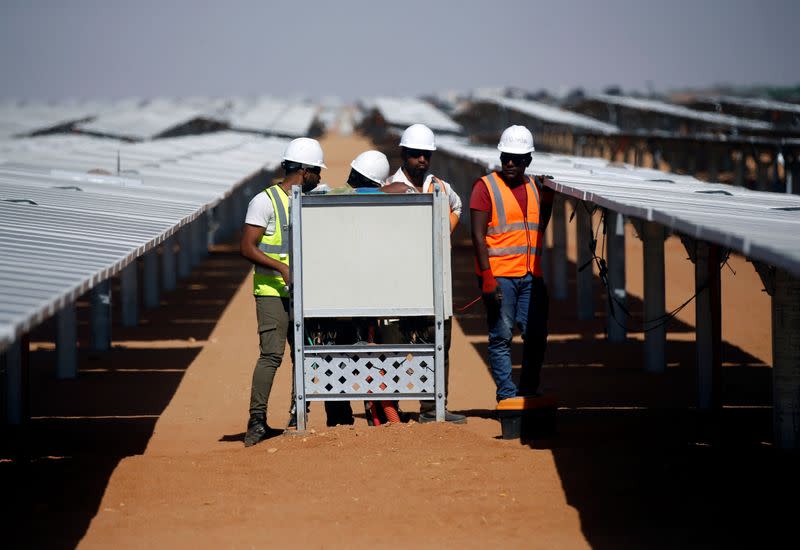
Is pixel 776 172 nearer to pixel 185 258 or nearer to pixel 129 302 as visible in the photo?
pixel 185 258

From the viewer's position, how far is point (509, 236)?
8039 millimetres

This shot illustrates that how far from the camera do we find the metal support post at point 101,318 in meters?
13.2

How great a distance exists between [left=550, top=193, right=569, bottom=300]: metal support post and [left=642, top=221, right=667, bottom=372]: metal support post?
195 inches

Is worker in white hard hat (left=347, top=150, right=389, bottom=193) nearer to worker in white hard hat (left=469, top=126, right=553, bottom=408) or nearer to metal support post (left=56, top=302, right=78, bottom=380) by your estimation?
worker in white hard hat (left=469, top=126, right=553, bottom=408)

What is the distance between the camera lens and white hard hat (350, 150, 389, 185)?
8.35 m

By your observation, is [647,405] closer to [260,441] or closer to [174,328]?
[260,441]

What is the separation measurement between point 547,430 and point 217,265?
15.1m

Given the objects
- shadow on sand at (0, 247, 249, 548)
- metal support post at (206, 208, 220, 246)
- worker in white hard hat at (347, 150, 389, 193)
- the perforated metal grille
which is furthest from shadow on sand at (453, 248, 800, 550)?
metal support post at (206, 208, 220, 246)

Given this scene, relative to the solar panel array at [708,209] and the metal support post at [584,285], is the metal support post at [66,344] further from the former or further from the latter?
the metal support post at [584,285]

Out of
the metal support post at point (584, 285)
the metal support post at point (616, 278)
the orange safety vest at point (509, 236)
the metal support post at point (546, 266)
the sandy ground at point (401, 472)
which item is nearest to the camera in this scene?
the sandy ground at point (401, 472)

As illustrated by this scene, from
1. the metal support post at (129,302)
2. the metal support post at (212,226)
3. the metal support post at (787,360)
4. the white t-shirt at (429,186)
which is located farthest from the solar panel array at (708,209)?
the metal support post at (212,226)

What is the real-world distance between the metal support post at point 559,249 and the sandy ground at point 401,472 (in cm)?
534

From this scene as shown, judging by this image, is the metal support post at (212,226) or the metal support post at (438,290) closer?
the metal support post at (438,290)

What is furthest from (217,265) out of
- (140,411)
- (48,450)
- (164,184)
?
(48,450)
